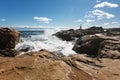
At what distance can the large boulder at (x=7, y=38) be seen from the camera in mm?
21109

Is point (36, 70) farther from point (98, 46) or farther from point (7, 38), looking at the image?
point (7, 38)

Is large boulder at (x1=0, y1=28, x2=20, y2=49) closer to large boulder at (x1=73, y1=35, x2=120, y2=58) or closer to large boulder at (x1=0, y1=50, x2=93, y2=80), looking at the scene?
large boulder at (x1=73, y1=35, x2=120, y2=58)

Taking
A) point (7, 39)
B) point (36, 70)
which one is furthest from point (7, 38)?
point (36, 70)

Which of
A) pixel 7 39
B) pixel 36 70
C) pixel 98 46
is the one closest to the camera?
pixel 36 70

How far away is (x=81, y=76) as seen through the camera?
593 centimetres

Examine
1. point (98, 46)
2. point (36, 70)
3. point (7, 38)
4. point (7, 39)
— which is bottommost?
point (98, 46)

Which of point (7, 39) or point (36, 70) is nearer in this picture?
point (36, 70)

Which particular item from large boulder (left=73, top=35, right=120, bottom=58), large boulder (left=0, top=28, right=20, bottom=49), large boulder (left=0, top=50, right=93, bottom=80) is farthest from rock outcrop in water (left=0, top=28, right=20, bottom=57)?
large boulder (left=0, top=50, right=93, bottom=80)

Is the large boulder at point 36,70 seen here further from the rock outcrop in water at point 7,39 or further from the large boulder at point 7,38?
the large boulder at point 7,38

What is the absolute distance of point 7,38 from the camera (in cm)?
2141

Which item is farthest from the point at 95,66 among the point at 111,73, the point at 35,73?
the point at 35,73

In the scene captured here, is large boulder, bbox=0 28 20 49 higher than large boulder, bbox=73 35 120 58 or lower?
higher

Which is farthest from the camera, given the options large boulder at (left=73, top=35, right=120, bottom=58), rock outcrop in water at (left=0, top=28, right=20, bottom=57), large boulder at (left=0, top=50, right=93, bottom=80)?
rock outcrop in water at (left=0, top=28, right=20, bottom=57)

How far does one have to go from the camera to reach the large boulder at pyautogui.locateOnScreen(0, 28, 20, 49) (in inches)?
831
